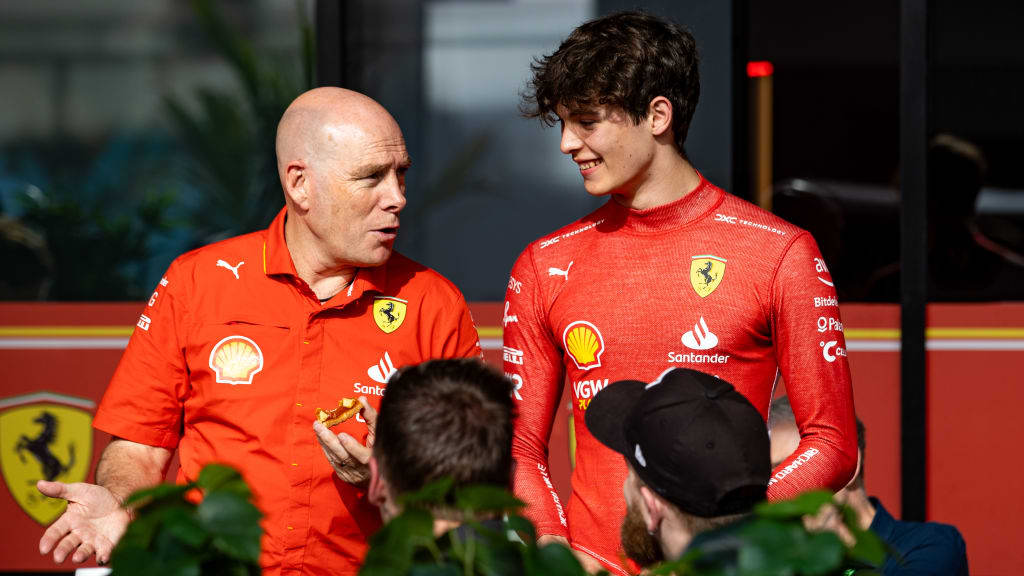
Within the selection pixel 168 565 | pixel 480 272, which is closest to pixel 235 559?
pixel 168 565

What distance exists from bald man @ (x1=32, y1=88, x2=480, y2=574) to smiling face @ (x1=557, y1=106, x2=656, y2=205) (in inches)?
16.5

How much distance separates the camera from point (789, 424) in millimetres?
2666

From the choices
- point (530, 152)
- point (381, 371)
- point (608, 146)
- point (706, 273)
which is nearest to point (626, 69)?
point (608, 146)

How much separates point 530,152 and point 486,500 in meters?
2.97

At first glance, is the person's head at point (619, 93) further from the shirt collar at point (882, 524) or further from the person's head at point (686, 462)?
the shirt collar at point (882, 524)

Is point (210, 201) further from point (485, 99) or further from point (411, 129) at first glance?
point (485, 99)

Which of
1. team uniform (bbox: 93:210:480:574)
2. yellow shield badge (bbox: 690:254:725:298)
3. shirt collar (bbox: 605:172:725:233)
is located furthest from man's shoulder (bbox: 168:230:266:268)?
yellow shield badge (bbox: 690:254:725:298)

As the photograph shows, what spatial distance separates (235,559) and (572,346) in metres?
1.09

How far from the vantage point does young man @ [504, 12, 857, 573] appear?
2.19 meters

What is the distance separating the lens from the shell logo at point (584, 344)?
228cm

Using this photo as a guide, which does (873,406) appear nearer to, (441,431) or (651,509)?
(651,509)

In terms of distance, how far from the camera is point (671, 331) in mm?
2240

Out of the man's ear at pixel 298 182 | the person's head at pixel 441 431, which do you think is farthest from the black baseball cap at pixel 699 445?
the man's ear at pixel 298 182

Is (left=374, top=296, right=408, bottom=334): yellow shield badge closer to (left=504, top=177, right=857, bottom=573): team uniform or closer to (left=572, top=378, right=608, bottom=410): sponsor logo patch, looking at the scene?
(left=504, top=177, right=857, bottom=573): team uniform
